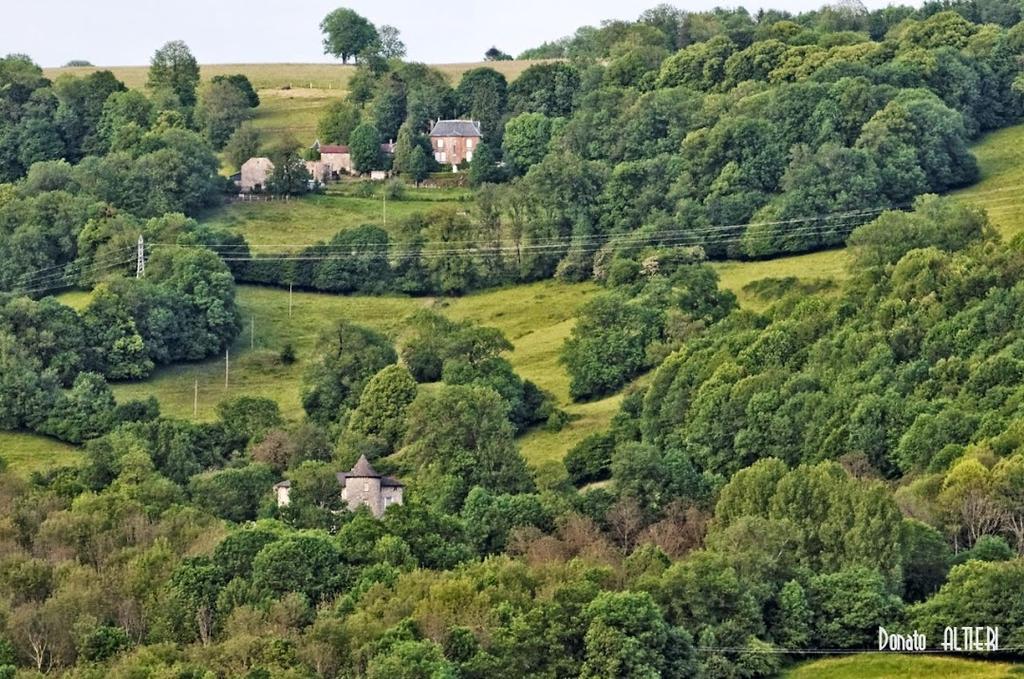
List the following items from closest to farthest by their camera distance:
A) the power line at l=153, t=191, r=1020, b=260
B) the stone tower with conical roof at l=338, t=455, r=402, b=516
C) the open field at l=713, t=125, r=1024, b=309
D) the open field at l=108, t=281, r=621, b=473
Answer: the stone tower with conical roof at l=338, t=455, r=402, b=516 → the open field at l=108, t=281, r=621, b=473 → the open field at l=713, t=125, r=1024, b=309 → the power line at l=153, t=191, r=1020, b=260

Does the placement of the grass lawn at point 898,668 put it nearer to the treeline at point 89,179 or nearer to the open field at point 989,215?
the open field at point 989,215

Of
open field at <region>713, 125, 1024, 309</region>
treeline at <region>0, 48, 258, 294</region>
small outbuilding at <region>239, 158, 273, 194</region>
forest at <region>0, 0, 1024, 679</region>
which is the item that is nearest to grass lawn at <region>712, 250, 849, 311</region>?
open field at <region>713, 125, 1024, 309</region>

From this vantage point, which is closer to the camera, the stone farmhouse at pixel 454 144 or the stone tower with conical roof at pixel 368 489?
the stone tower with conical roof at pixel 368 489

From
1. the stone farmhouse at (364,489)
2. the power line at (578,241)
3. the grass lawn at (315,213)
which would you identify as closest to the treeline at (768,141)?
the power line at (578,241)

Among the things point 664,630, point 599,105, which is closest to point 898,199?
point 599,105

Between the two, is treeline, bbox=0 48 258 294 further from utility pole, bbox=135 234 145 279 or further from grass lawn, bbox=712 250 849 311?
grass lawn, bbox=712 250 849 311

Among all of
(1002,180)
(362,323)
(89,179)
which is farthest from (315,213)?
(1002,180)

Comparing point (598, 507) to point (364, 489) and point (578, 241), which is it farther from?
point (578, 241)
